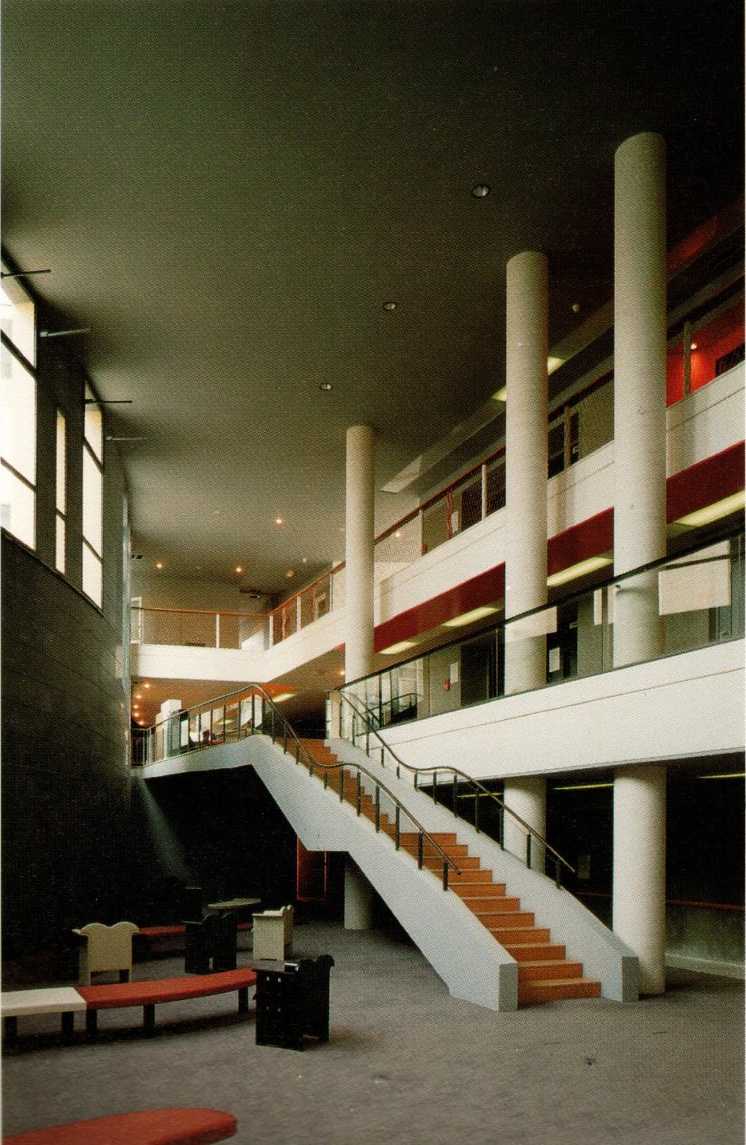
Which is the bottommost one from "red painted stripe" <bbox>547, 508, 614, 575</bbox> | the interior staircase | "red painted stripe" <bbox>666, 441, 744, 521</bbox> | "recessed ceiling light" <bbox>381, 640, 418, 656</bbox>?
the interior staircase

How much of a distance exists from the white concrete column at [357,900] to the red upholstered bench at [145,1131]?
1378 cm

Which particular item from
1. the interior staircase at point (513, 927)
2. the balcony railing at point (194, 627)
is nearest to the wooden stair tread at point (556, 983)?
the interior staircase at point (513, 927)

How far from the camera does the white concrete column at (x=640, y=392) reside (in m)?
11.5

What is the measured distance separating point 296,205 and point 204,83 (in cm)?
271

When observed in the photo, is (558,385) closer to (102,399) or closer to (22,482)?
(102,399)

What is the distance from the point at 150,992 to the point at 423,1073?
277 cm

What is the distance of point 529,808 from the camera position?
14.3 m

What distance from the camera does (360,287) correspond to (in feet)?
55.8

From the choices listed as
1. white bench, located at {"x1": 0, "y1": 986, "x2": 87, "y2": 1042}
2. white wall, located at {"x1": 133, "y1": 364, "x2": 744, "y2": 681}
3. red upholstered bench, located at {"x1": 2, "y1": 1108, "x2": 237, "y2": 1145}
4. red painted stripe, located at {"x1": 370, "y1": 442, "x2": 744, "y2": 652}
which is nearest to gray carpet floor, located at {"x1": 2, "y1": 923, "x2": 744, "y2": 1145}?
white bench, located at {"x1": 0, "y1": 986, "x2": 87, "y2": 1042}

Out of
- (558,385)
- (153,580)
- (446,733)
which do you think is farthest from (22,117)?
(153,580)

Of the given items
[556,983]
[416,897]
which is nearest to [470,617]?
[416,897]

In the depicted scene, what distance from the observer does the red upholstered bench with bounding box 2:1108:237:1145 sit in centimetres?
569

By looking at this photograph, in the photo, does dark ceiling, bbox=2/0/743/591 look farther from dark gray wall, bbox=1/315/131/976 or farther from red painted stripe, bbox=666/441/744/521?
red painted stripe, bbox=666/441/744/521

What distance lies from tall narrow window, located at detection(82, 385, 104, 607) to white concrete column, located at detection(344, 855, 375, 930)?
7233 mm
